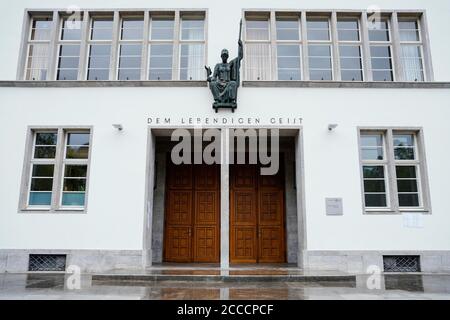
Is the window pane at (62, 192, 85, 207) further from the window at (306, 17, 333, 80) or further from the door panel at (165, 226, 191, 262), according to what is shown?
the window at (306, 17, 333, 80)

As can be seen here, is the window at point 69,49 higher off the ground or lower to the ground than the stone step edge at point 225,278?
higher

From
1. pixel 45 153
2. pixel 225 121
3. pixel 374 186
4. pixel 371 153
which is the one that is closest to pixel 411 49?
pixel 371 153

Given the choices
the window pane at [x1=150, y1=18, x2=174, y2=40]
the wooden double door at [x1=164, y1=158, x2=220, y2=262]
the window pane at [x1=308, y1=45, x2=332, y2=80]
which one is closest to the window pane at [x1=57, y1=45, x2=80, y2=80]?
the window pane at [x1=150, y1=18, x2=174, y2=40]

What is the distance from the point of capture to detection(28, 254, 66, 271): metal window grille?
33.1ft

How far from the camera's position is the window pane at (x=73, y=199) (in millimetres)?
10453

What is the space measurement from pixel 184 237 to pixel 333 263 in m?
4.83

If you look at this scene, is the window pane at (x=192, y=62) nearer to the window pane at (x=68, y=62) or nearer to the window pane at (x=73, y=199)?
the window pane at (x=68, y=62)

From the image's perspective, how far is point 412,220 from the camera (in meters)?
10.2

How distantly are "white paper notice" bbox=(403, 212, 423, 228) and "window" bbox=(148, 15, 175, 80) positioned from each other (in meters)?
7.59

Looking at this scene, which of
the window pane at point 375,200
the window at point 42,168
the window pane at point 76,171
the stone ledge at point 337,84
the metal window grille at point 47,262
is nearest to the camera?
the metal window grille at point 47,262

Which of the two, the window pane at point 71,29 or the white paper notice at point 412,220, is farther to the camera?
the window pane at point 71,29

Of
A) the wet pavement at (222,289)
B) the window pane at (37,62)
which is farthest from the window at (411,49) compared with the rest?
the window pane at (37,62)

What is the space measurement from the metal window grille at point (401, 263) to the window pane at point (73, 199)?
8287 mm

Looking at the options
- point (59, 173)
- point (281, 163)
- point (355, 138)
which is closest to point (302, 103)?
point (355, 138)
